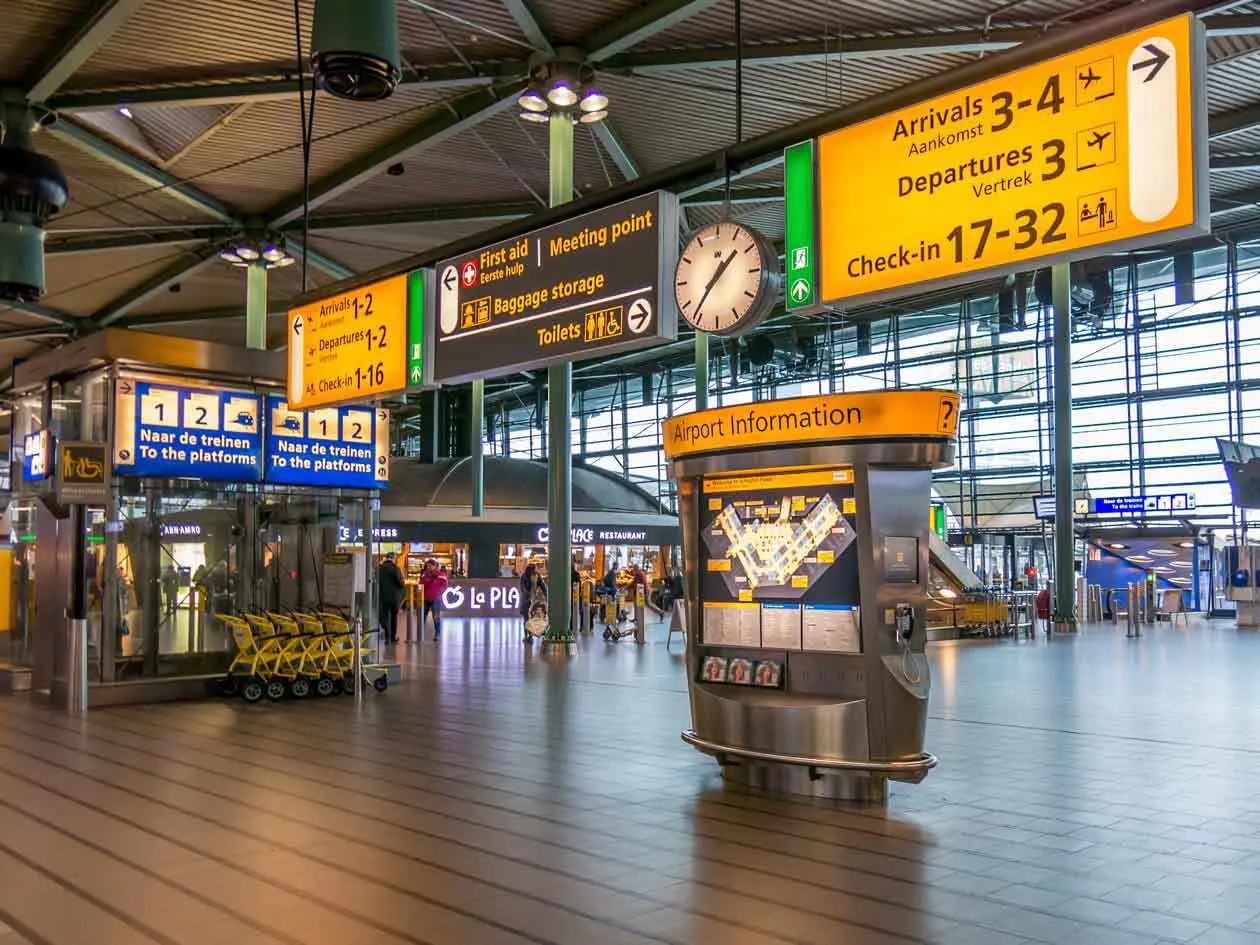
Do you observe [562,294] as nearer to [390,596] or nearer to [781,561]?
[781,561]

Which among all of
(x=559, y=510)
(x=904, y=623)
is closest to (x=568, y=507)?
(x=559, y=510)

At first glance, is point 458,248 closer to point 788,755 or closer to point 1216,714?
point 788,755

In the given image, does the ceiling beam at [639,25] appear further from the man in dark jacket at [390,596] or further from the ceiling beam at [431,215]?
the man in dark jacket at [390,596]

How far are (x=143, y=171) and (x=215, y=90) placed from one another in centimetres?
377

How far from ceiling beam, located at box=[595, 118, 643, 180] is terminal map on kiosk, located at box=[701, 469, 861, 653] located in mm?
10469

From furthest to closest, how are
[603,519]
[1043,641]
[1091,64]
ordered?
[603,519] < [1043,641] < [1091,64]

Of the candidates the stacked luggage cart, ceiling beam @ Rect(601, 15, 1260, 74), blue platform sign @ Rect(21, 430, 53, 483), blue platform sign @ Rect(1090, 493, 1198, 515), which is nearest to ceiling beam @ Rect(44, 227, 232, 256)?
blue platform sign @ Rect(21, 430, 53, 483)

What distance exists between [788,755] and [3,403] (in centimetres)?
1229

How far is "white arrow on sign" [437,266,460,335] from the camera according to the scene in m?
7.89

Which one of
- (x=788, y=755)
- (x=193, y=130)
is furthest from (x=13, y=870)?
(x=193, y=130)

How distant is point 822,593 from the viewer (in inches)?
271

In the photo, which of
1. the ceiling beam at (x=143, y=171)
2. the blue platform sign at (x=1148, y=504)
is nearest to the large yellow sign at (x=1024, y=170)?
the ceiling beam at (x=143, y=171)

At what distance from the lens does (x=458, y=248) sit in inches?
309

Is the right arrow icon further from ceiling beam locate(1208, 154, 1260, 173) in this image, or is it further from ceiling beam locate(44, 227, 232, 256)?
ceiling beam locate(44, 227, 232, 256)
